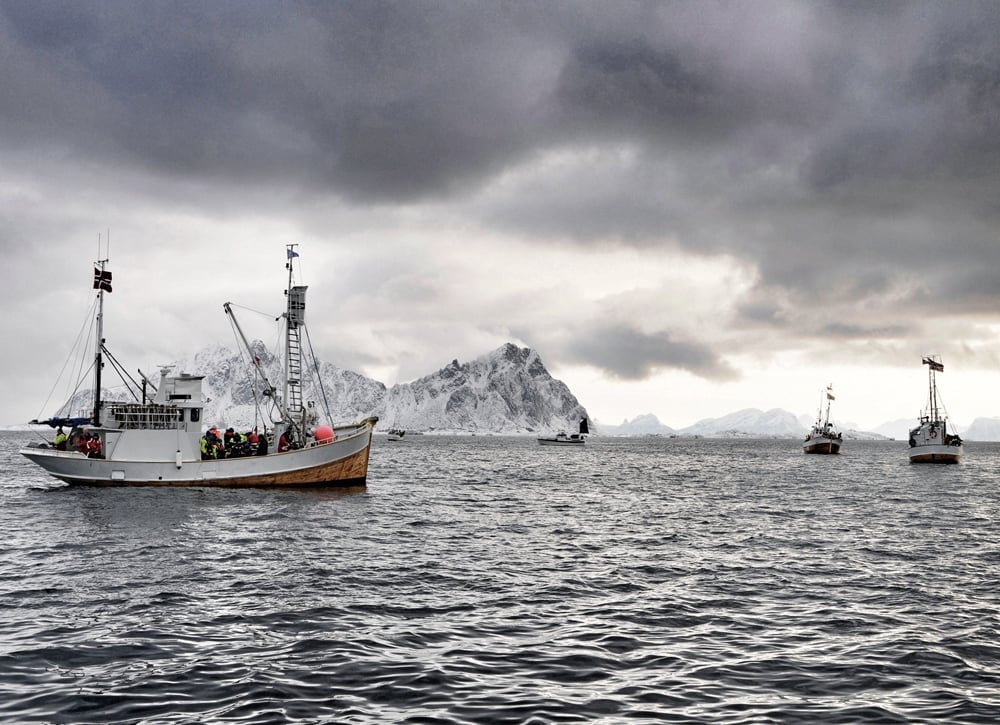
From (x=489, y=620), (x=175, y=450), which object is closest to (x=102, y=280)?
(x=175, y=450)

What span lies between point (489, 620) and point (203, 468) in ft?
119

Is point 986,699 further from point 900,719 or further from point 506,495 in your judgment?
point 506,495

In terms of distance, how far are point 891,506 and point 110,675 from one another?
4589 cm

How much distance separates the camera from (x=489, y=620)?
16.4 m

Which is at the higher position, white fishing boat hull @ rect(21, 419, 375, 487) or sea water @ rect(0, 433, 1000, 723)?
white fishing boat hull @ rect(21, 419, 375, 487)

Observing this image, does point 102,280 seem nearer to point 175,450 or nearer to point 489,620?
point 175,450

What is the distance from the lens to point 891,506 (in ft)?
152

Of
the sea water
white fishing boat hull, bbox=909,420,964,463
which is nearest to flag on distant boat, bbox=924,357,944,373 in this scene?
white fishing boat hull, bbox=909,420,964,463

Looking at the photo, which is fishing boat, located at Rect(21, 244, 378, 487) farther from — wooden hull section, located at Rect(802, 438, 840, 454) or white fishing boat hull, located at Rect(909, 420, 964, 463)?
wooden hull section, located at Rect(802, 438, 840, 454)

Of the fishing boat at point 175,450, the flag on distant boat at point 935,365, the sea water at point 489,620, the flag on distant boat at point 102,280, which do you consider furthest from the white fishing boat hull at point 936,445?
the flag on distant boat at point 102,280

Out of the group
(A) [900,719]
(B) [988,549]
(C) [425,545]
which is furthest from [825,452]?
(A) [900,719]

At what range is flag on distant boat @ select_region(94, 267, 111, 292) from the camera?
165 ft

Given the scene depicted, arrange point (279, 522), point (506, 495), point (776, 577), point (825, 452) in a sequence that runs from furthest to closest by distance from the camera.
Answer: point (825, 452)
point (506, 495)
point (279, 522)
point (776, 577)

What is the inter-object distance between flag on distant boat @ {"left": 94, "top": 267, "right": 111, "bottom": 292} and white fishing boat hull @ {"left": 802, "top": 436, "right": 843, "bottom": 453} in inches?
→ 5559
